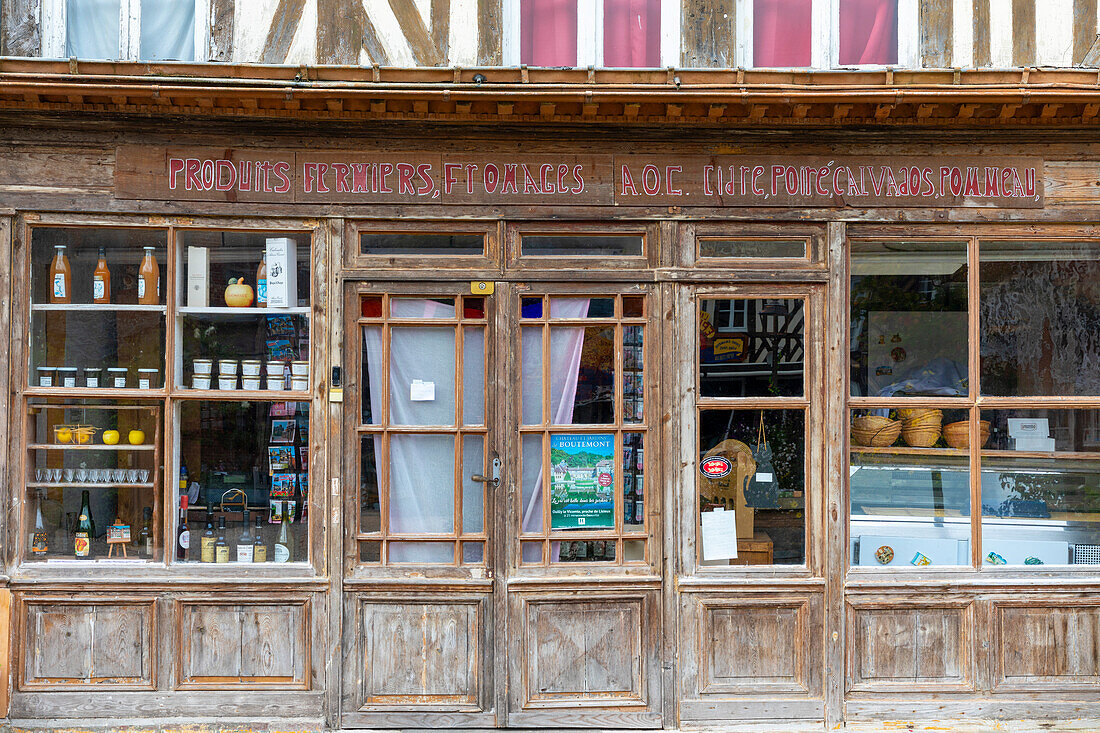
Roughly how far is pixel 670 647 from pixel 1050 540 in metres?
2.64

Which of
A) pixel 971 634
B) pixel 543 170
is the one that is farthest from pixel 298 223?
pixel 971 634

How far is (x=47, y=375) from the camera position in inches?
204

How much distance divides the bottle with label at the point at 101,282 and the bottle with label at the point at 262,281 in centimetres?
94

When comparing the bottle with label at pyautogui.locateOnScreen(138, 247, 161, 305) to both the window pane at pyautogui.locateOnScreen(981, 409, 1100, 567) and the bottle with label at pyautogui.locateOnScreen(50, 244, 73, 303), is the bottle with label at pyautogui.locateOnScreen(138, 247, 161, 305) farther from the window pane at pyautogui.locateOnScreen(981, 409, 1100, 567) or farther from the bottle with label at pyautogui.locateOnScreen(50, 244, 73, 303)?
the window pane at pyautogui.locateOnScreen(981, 409, 1100, 567)

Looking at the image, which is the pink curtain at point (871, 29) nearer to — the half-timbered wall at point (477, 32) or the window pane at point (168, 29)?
the half-timbered wall at point (477, 32)

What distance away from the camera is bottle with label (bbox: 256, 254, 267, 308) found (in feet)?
17.2

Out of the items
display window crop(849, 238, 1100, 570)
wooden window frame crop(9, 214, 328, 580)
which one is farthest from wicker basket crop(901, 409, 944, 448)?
wooden window frame crop(9, 214, 328, 580)

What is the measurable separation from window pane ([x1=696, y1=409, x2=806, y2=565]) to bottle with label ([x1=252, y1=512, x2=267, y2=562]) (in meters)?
2.84

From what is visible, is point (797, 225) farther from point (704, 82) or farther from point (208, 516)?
point (208, 516)

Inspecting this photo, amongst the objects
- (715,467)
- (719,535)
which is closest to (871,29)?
(715,467)

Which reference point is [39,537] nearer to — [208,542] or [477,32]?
[208,542]

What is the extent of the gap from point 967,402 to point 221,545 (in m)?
4.96

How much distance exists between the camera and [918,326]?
5352mm

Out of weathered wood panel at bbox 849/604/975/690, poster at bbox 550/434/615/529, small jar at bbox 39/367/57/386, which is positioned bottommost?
weathered wood panel at bbox 849/604/975/690
